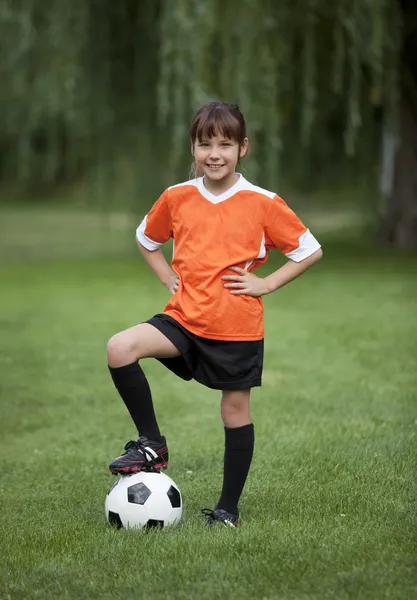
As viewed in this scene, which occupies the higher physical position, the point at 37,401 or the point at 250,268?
the point at 250,268

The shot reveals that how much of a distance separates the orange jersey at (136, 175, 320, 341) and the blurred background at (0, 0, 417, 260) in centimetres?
636

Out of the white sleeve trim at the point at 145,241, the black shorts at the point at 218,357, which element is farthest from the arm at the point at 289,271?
the white sleeve trim at the point at 145,241

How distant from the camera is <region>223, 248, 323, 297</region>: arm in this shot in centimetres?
420

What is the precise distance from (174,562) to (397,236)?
35.7ft

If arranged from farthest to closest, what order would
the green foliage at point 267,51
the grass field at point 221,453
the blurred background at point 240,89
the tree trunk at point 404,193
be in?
the tree trunk at point 404,193
the blurred background at point 240,89
the green foliage at point 267,51
the grass field at point 221,453

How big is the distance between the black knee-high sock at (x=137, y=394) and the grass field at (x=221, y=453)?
404 mm

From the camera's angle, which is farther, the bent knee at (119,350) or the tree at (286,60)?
the tree at (286,60)

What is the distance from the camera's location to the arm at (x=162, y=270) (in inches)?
177

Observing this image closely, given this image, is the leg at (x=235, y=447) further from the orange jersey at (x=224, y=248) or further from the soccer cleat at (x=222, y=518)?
the orange jersey at (x=224, y=248)

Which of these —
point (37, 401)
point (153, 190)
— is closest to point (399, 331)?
point (37, 401)

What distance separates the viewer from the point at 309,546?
3922 mm

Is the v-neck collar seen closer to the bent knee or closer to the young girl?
the young girl

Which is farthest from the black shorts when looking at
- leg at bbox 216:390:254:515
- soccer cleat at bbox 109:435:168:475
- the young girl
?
soccer cleat at bbox 109:435:168:475

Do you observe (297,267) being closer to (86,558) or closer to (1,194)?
(86,558)
